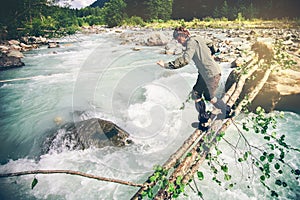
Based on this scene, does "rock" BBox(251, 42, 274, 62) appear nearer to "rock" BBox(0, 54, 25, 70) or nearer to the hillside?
"rock" BBox(0, 54, 25, 70)

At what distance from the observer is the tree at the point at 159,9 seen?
53.4m

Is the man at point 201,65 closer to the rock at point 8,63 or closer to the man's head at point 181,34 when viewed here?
the man's head at point 181,34

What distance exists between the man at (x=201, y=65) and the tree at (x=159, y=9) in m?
53.5

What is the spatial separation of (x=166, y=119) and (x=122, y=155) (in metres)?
2.21

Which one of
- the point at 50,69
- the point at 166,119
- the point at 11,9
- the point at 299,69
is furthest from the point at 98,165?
the point at 11,9

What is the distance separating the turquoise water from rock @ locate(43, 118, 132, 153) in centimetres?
17

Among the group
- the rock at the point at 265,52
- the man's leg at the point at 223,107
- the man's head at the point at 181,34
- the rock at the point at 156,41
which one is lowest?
the man's leg at the point at 223,107

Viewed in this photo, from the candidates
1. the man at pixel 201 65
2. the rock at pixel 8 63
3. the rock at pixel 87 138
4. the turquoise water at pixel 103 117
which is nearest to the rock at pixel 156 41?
the turquoise water at pixel 103 117

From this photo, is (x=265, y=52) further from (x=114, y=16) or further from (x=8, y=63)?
(x=114, y=16)

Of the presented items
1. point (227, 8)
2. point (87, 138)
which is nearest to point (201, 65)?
point (87, 138)

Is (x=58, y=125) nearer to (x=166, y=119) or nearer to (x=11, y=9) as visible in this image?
(x=166, y=119)

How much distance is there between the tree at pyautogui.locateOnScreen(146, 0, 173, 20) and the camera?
53.4 m

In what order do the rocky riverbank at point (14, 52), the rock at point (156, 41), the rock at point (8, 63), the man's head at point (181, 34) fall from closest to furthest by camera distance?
1. the man's head at point (181, 34)
2. the rock at point (8, 63)
3. the rocky riverbank at point (14, 52)
4. the rock at point (156, 41)

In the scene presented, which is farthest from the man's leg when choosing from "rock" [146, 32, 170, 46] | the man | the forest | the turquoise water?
the forest
